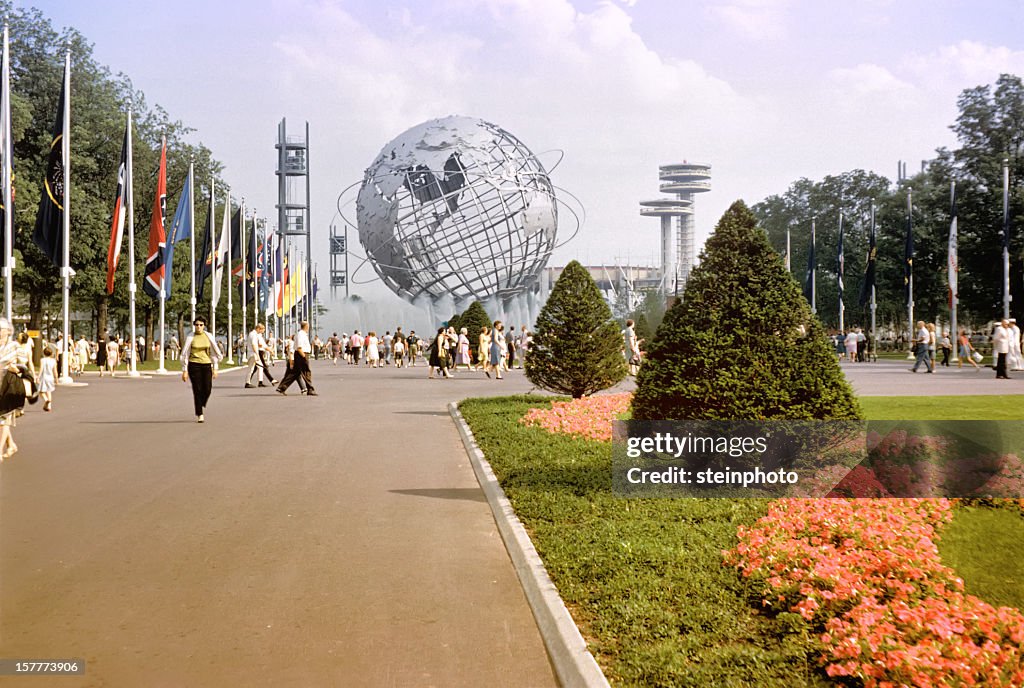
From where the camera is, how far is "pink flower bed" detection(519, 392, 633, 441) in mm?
14180

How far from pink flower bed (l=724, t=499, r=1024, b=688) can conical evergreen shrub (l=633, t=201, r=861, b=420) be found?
3.32ft

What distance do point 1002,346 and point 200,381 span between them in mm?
23604

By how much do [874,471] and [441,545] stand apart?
4215 millimetres

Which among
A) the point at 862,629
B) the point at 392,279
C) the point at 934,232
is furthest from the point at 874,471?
the point at 392,279

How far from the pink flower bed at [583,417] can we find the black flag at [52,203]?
50.8ft

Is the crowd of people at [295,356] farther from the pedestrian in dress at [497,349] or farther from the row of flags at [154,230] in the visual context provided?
the row of flags at [154,230]

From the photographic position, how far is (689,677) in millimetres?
4719

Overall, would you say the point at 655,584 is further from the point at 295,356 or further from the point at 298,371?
the point at 298,371

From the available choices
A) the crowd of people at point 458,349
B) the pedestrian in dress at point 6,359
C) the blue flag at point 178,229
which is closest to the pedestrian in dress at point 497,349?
the crowd of people at point 458,349

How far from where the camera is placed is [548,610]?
19.2ft

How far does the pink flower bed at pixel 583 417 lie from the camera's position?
14.2 metres

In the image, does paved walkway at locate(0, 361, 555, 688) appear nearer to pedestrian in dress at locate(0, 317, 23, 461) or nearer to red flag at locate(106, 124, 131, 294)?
pedestrian in dress at locate(0, 317, 23, 461)

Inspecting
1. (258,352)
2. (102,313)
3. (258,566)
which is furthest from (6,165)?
(102,313)

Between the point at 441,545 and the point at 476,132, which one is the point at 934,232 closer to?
the point at 476,132
